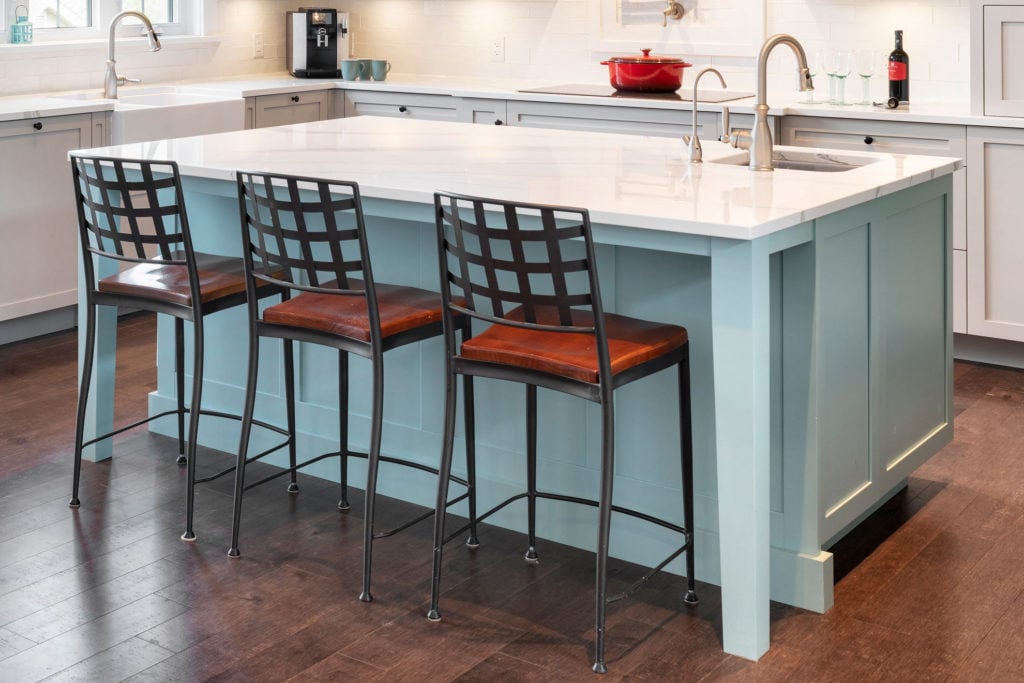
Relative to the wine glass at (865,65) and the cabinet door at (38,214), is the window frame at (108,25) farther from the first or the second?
the wine glass at (865,65)

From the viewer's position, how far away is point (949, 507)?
3598 mm

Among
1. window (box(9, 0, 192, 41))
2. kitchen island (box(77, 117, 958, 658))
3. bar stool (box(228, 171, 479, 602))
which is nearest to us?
kitchen island (box(77, 117, 958, 658))

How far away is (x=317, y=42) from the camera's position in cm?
689

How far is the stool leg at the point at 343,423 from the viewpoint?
3562 mm

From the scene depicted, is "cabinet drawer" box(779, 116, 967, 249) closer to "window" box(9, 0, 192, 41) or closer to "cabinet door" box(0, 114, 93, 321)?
"cabinet door" box(0, 114, 93, 321)

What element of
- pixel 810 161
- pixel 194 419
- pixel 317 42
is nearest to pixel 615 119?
pixel 317 42

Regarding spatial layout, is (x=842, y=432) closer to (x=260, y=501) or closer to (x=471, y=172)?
(x=471, y=172)

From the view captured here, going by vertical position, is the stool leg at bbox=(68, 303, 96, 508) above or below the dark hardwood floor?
above

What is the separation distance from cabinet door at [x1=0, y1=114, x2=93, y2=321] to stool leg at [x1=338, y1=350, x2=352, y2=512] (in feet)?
7.00

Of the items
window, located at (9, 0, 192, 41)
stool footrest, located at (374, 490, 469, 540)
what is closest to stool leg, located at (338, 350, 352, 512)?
stool footrest, located at (374, 490, 469, 540)

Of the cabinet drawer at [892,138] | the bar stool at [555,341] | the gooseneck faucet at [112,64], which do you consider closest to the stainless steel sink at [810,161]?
the bar stool at [555,341]

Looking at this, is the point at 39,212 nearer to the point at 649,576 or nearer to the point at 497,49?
the point at 497,49

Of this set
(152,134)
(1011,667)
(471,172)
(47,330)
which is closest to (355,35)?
(152,134)

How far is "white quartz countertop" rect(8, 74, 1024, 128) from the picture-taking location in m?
4.98
